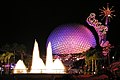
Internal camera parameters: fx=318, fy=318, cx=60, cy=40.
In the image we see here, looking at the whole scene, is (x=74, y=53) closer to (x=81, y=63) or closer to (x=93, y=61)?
(x=81, y=63)

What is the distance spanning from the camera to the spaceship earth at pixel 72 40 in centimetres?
7056

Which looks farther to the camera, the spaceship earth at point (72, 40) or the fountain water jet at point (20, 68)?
the spaceship earth at point (72, 40)

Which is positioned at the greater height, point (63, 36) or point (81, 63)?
point (63, 36)

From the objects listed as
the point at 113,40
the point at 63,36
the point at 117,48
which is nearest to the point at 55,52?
the point at 63,36

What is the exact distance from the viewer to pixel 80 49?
70.2m

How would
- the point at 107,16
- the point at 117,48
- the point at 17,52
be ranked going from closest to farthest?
the point at 107,16
the point at 117,48
the point at 17,52

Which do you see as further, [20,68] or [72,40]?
[72,40]

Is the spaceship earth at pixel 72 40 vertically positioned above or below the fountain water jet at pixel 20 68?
above

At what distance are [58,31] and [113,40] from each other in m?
21.8

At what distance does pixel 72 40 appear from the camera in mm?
71438

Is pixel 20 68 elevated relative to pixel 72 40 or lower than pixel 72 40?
lower

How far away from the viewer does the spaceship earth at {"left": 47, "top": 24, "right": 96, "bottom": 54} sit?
7056 centimetres

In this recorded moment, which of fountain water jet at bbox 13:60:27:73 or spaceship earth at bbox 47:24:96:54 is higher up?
spaceship earth at bbox 47:24:96:54

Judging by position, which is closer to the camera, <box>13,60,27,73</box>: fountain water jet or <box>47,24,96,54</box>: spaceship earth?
<box>13,60,27,73</box>: fountain water jet
